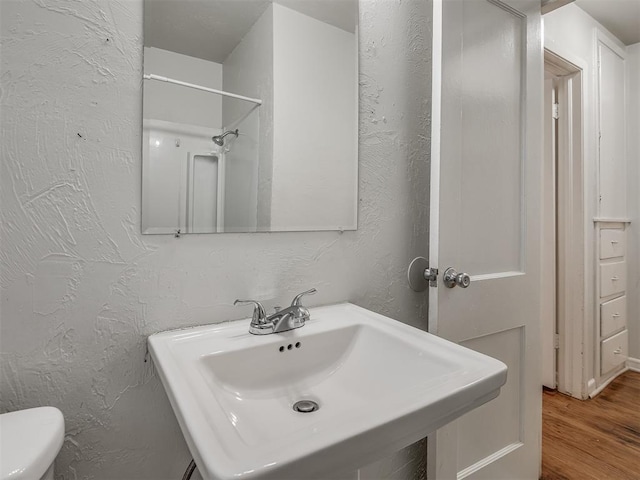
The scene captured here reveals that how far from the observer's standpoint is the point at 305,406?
73 centimetres

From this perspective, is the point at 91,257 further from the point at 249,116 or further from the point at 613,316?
the point at 613,316

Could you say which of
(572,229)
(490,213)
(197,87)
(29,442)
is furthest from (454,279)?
(572,229)

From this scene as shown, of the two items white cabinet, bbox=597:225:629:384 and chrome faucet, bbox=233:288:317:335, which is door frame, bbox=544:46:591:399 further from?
chrome faucet, bbox=233:288:317:335

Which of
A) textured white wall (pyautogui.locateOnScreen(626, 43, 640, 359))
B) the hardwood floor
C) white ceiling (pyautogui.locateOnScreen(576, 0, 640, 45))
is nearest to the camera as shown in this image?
the hardwood floor

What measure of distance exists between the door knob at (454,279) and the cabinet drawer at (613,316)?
185 centimetres

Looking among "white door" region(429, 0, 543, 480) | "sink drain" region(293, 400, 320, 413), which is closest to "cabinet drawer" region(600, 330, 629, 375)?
"white door" region(429, 0, 543, 480)

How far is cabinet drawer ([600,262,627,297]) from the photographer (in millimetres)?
2260

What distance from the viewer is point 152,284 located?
30.7 inches

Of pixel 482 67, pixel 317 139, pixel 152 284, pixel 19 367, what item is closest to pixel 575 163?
pixel 482 67

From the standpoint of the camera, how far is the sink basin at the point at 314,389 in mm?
421

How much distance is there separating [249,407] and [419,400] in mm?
348

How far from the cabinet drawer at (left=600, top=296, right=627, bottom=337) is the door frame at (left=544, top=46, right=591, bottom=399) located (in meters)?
0.17

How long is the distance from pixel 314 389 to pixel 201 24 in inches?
36.0

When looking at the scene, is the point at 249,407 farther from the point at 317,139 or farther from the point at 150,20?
the point at 150,20
